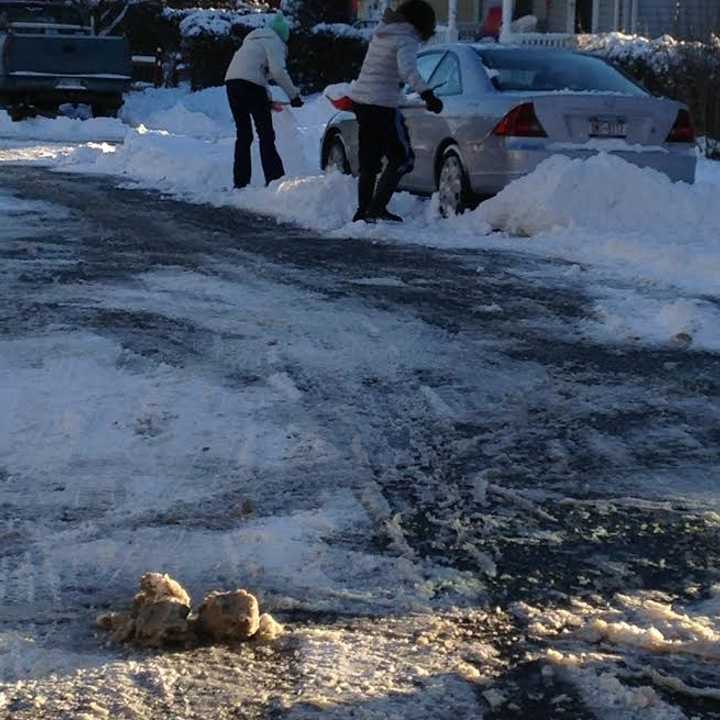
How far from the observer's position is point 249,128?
46.9 ft

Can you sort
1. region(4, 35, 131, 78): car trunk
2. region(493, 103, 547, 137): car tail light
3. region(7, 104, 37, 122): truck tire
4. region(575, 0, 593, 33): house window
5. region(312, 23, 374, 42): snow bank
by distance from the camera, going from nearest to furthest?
1. region(493, 103, 547, 137): car tail light
2. region(4, 35, 131, 78): car trunk
3. region(7, 104, 37, 122): truck tire
4. region(312, 23, 374, 42): snow bank
5. region(575, 0, 593, 33): house window

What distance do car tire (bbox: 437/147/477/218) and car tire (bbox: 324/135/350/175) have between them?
85.1 inches

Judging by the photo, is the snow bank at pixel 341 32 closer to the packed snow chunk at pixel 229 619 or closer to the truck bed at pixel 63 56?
the truck bed at pixel 63 56

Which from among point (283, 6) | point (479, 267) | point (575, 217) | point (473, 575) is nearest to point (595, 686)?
point (473, 575)

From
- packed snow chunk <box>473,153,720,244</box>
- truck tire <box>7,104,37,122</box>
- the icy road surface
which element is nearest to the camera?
the icy road surface

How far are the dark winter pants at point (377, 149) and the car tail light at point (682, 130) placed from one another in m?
2.00

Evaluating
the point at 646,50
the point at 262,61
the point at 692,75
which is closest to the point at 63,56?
the point at 646,50

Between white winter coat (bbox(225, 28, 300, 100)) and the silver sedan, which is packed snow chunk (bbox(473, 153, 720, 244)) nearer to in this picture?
the silver sedan

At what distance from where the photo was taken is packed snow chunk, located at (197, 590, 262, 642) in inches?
136

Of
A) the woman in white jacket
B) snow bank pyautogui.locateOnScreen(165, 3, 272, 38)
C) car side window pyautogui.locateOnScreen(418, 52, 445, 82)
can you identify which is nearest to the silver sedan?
car side window pyautogui.locateOnScreen(418, 52, 445, 82)

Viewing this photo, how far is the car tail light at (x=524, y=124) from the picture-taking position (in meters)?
11.1

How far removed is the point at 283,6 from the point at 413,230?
25376 mm

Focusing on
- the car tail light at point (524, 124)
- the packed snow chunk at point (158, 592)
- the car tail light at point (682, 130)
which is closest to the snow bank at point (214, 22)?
the car tail light at point (682, 130)

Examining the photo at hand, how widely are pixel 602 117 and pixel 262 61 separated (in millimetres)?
4333
